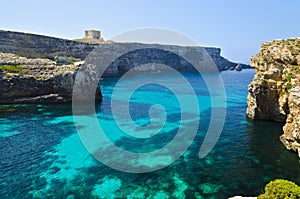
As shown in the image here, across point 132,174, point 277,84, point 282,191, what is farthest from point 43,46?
point 282,191

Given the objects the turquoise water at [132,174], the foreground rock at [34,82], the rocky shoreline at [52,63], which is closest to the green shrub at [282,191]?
the turquoise water at [132,174]

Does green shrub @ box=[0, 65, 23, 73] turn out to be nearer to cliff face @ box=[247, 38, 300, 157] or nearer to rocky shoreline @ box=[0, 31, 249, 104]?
rocky shoreline @ box=[0, 31, 249, 104]

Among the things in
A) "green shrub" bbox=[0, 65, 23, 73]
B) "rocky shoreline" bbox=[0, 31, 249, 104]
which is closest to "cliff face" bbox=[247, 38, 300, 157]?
"rocky shoreline" bbox=[0, 31, 249, 104]

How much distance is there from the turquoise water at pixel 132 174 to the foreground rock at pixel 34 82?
12.0 m

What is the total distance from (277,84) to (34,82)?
4934 cm

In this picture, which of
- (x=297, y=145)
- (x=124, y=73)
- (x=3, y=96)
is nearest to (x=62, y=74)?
(x=3, y=96)

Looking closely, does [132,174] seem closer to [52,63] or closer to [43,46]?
[52,63]

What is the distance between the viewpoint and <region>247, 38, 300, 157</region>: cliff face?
27.9m

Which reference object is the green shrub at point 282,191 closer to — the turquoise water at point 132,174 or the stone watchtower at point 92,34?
the turquoise water at point 132,174

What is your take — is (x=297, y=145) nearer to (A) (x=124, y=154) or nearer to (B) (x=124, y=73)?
(A) (x=124, y=154)

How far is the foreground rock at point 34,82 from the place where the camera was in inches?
1887

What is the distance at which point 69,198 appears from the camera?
686 inches

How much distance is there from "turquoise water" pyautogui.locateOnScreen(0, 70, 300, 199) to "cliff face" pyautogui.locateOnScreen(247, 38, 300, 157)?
7.54ft

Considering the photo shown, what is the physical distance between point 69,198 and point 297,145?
25.4 metres
